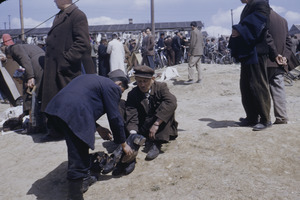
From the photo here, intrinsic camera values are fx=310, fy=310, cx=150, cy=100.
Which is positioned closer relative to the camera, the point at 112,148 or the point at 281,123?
the point at 112,148

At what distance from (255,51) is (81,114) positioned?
2.54 m

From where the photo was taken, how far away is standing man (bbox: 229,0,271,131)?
4035mm

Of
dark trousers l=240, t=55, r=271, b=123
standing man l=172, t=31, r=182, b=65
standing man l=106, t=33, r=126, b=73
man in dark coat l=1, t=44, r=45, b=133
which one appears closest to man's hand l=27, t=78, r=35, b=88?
man in dark coat l=1, t=44, r=45, b=133

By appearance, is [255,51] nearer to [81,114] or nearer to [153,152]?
[153,152]

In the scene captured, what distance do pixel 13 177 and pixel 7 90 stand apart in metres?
2.81

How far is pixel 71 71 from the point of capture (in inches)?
179

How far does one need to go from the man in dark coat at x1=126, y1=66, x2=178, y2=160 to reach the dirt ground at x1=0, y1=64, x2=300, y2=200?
0.22 m

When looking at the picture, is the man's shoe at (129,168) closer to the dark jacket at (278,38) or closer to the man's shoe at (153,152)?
the man's shoe at (153,152)

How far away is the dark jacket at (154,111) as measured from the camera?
12.6 ft

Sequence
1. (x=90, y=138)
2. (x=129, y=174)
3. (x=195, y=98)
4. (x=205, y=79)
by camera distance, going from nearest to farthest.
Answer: (x=90, y=138) → (x=129, y=174) → (x=195, y=98) → (x=205, y=79)

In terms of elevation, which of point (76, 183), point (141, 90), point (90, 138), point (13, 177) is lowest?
point (13, 177)

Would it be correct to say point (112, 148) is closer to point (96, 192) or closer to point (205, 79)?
point (96, 192)

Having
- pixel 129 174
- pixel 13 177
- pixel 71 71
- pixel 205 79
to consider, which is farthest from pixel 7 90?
pixel 205 79

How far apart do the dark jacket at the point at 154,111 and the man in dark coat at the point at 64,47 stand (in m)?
1.04
